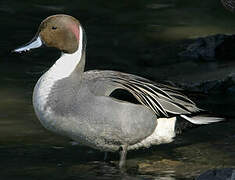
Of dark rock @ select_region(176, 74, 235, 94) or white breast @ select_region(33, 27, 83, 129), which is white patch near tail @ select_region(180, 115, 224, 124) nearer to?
white breast @ select_region(33, 27, 83, 129)

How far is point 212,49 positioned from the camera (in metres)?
8.94

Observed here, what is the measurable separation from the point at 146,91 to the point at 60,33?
0.80 metres

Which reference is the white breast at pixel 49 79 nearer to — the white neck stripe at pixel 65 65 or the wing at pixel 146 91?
the white neck stripe at pixel 65 65

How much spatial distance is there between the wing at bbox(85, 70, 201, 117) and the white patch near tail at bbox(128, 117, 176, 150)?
62 mm

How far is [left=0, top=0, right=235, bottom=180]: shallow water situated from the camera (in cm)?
605

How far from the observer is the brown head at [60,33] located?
19.8 ft

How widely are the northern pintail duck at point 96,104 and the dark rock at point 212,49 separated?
2.58 metres

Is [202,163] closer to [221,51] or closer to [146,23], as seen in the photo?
[221,51]

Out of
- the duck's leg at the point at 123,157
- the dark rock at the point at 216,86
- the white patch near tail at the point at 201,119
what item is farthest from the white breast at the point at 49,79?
the dark rock at the point at 216,86

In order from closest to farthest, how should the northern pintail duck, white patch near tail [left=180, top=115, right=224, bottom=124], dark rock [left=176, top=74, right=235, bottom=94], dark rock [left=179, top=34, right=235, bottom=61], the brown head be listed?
the northern pintail duck
the brown head
white patch near tail [left=180, top=115, right=224, bottom=124]
dark rock [left=176, top=74, right=235, bottom=94]
dark rock [left=179, top=34, right=235, bottom=61]

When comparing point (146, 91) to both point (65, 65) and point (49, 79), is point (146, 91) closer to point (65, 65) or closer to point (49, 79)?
point (65, 65)

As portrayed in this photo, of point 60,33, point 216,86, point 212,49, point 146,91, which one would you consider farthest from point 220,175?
point 212,49

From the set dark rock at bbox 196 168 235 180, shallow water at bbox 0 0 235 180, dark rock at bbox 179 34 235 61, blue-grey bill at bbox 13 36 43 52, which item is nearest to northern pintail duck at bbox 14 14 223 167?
blue-grey bill at bbox 13 36 43 52

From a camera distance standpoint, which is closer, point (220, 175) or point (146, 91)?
point (220, 175)
